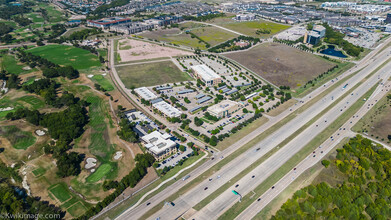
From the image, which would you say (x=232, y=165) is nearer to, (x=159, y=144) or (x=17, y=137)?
(x=159, y=144)

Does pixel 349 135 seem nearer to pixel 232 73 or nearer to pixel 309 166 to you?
pixel 309 166

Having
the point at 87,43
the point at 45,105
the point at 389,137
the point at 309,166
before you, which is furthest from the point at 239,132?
the point at 87,43

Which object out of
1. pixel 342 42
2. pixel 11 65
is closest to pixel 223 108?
pixel 11 65

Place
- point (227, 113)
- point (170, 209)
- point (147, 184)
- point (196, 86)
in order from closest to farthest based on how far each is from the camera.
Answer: point (170, 209), point (147, 184), point (227, 113), point (196, 86)

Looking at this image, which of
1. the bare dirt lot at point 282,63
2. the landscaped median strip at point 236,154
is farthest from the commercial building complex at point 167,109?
the bare dirt lot at point 282,63

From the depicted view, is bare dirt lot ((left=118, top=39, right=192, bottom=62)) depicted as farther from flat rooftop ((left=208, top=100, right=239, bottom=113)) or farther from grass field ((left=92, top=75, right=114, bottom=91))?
flat rooftop ((left=208, top=100, right=239, bottom=113))

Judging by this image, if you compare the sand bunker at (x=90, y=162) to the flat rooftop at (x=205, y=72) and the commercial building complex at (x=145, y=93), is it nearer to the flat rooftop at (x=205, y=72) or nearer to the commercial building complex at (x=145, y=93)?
the commercial building complex at (x=145, y=93)

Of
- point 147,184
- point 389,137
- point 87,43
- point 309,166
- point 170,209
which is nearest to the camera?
point 170,209
